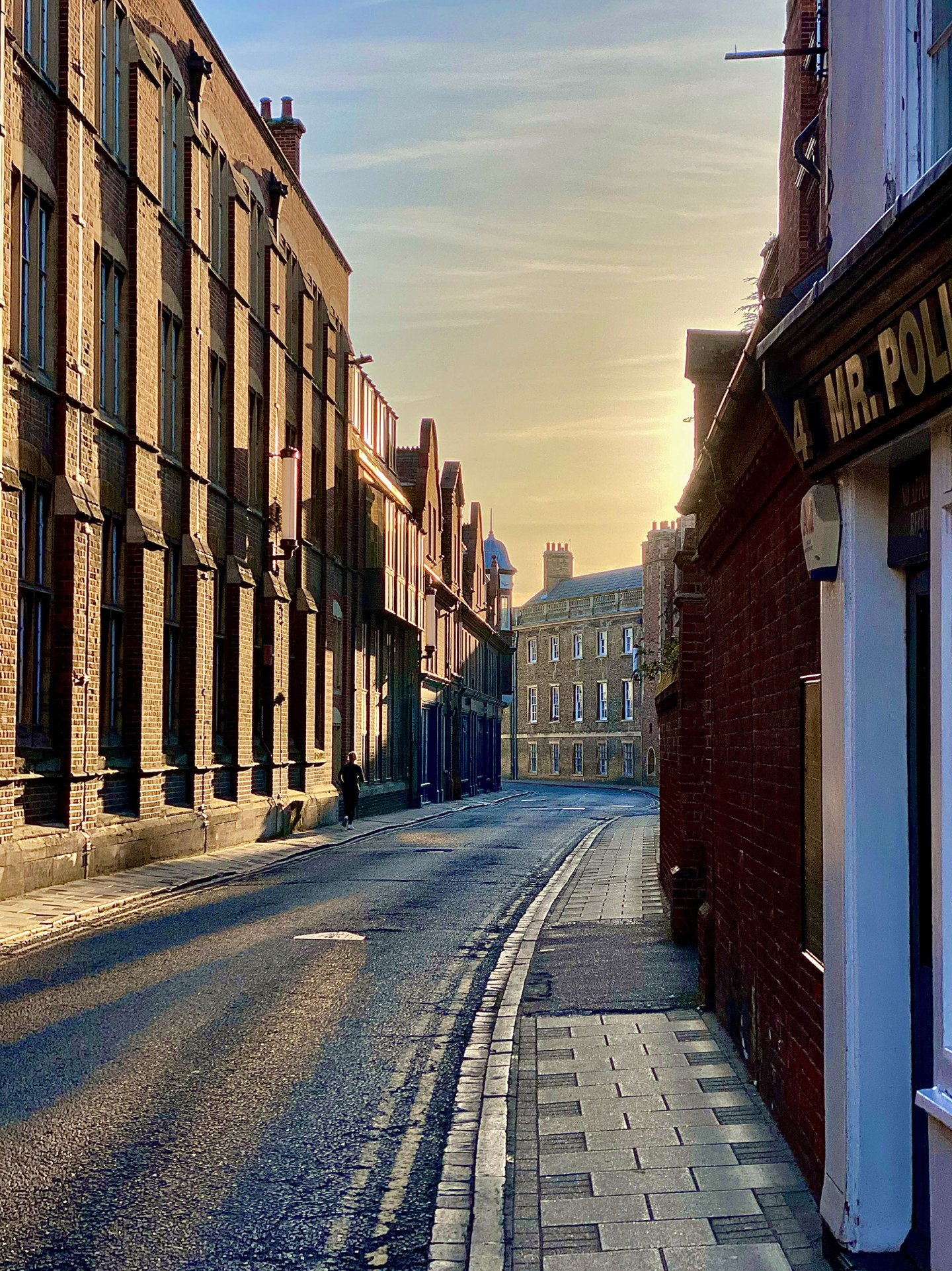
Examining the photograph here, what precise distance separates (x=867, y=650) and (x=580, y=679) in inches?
3207

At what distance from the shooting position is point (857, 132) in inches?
186

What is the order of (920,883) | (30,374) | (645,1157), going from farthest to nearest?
(30,374), (645,1157), (920,883)

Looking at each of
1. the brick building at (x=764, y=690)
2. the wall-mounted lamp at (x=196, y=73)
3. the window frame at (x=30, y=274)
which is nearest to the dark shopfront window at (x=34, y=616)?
the window frame at (x=30, y=274)

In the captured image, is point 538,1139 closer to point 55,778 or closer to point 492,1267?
point 492,1267

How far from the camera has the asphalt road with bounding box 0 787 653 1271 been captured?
4.91 metres

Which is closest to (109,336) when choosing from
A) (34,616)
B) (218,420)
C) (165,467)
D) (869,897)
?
(165,467)

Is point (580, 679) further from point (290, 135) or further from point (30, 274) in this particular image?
point (30, 274)

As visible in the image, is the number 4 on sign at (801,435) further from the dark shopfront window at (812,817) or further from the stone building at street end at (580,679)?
the stone building at street end at (580,679)

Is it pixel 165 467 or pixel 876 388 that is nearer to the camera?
pixel 876 388

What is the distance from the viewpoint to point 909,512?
14.4 ft

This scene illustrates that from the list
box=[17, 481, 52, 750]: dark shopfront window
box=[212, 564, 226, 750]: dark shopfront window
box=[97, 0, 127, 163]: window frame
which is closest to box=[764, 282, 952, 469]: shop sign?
box=[17, 481, 52, 750]: dark shopfront window

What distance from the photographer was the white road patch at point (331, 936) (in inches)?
469

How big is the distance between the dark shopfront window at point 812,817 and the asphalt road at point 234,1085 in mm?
1864

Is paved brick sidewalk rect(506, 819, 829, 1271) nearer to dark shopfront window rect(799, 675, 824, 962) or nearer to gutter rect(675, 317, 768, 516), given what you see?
dark shopfront window rect(799, 675, 824, 962)
